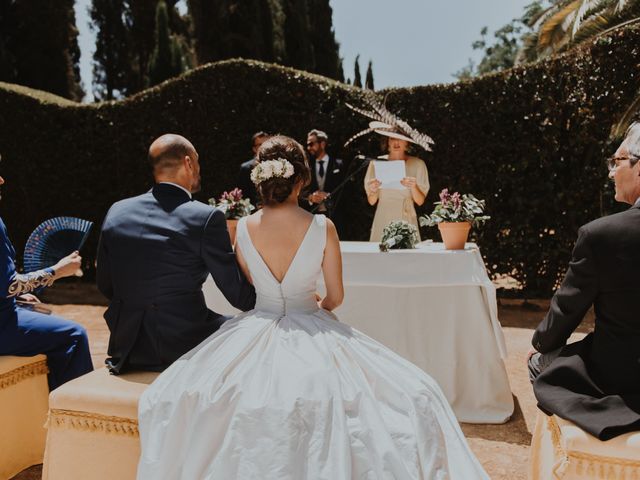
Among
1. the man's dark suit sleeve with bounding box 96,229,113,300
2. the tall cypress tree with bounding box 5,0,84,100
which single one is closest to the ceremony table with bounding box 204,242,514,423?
the man's dark suit sleeve with bounding box 96,229,113,300

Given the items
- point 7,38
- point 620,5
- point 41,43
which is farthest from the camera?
point 7,38

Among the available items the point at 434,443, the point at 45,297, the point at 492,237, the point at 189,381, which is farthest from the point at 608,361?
the point at 45,297

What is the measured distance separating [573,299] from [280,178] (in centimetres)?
144

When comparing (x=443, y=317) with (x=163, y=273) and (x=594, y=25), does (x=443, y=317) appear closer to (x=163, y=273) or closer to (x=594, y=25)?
(x=163, y=273)

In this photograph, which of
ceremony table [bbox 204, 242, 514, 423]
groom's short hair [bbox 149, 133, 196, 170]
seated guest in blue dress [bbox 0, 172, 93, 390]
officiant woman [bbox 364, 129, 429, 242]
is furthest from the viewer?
officiant woman [bbox 364, 129, 429, 242]

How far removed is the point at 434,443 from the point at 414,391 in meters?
0.23

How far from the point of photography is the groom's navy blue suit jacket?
Result: 2.85 meters

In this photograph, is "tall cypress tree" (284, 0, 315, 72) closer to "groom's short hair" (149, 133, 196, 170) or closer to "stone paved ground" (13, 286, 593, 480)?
"stone paved ground" (13, 286, 593, 480)

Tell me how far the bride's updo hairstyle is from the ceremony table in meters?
1.52

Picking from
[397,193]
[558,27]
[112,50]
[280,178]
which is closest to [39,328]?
[280,178]

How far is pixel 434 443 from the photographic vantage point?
2264 millimetres

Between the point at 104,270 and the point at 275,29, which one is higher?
the point at 275,29

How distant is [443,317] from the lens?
409 centimetres

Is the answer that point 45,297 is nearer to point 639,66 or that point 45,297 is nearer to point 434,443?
point 434,443
